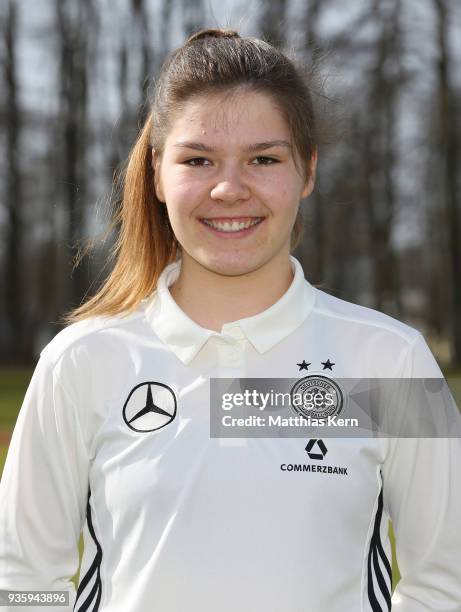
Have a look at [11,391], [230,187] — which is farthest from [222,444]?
[11,391]

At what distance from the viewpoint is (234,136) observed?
1988 millimetres

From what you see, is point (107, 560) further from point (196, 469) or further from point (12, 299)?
point (12, 299)

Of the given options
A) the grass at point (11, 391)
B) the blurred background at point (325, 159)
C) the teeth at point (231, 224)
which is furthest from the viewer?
the blurred background at point (325, 159)

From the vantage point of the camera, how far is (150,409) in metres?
1.97

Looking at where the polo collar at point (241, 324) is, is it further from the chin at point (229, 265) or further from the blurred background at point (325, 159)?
the blurred background at point (325, 159)

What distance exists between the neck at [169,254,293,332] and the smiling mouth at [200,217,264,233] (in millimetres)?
130

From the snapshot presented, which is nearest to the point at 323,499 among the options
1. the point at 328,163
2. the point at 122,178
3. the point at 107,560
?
the point at 107,560

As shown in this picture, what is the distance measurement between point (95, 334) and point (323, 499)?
0.63m

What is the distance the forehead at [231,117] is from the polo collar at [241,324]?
0.38 meters
